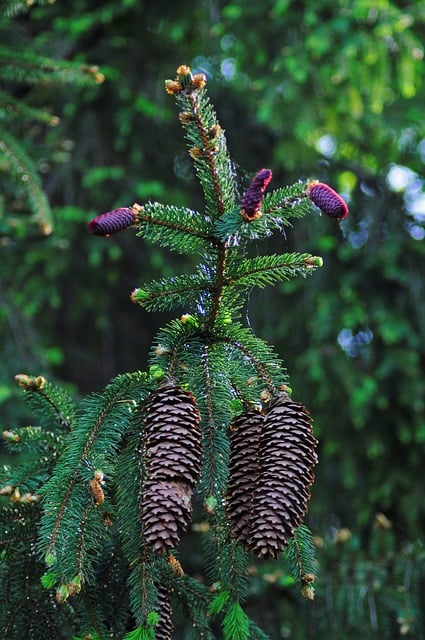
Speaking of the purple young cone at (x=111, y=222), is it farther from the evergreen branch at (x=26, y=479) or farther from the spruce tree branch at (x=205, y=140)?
the evergreen branch at (x=26, y=479)

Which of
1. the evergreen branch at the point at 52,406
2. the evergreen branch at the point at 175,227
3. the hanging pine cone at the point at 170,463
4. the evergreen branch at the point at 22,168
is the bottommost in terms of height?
the hanging pine cone at the point at 170,463

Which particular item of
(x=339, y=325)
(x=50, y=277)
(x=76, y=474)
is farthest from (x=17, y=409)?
Result: (x=76, y=474)

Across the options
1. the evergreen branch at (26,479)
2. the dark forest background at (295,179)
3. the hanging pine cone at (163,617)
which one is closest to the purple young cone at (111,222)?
the evergreen branch at (26,479)

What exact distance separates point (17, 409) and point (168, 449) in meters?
2.04

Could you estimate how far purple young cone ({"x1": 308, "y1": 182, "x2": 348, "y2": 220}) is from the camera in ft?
3.39

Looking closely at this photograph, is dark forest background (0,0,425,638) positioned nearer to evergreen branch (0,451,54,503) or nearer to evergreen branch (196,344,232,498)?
evergreen branch (0,451,54,503)

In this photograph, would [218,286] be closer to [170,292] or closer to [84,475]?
[170,292]

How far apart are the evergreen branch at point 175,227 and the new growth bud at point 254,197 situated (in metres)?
0.13

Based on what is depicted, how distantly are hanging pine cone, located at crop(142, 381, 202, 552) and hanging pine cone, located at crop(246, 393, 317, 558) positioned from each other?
3.8 inches

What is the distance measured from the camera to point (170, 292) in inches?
43.8

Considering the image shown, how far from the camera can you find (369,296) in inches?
141

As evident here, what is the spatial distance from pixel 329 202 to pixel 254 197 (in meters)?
0.13

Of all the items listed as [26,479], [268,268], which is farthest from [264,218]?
[26,479]

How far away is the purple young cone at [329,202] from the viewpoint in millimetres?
1034
